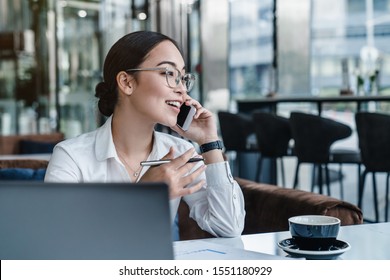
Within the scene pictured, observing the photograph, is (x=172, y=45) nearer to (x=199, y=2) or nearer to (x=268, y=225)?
(x=268, y=225)

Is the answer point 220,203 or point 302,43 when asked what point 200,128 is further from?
point 302,43

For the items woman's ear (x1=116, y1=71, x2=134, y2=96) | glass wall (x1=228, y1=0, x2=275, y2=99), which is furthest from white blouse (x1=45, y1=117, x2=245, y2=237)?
glass wall (x1=228, y1=0, x2=275, y2=99)

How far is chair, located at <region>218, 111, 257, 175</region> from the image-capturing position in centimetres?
556

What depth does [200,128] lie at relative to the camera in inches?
76.5

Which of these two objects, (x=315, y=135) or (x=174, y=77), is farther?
(x=315, y=135)

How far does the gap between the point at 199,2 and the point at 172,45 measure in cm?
713

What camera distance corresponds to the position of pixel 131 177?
1.78 metres

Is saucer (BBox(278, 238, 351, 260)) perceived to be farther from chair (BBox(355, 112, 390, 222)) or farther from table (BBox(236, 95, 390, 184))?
table (BBox(236, 95, 390, 184))

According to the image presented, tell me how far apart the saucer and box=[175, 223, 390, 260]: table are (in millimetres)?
14

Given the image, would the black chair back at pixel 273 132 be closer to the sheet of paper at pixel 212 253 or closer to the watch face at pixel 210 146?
the watch face at pixel 210 146

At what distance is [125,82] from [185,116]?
0.71 feet

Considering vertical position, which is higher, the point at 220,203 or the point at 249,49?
the point at 249,49

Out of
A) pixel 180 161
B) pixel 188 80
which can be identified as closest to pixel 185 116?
pixel 188 80

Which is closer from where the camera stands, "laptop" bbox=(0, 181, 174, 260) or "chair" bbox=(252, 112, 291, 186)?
"laptop" bbox=(0, 181, 174, 260)
